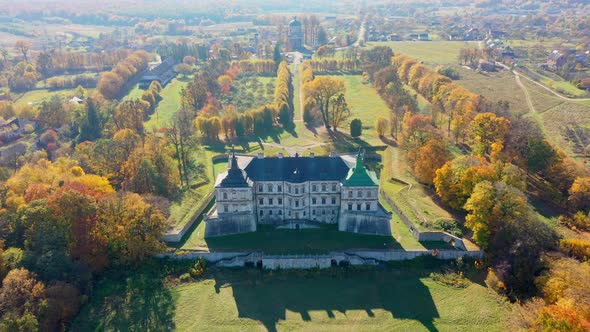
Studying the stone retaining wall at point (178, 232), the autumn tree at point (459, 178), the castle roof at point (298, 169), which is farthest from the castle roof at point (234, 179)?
the autumn tree at point (459, 178)

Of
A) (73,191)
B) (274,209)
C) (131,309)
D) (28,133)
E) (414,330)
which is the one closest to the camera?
(414,330)

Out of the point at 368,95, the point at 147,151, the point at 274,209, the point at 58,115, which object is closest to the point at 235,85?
the point at 368,95

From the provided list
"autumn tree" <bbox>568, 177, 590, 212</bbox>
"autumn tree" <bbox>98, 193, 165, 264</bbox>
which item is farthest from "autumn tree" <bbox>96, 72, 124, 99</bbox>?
"autumn tree" <bbox>568, 177, 590, 212</bbox>

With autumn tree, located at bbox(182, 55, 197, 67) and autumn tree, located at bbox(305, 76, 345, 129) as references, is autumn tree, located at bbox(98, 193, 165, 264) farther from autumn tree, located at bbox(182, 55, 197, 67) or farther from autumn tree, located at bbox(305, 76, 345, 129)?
autumn tree, located at bbox(182, 55, 197, 67)

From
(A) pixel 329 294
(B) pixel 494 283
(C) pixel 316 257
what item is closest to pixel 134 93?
(C) pixel 316 257

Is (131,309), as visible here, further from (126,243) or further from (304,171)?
(304,171)
